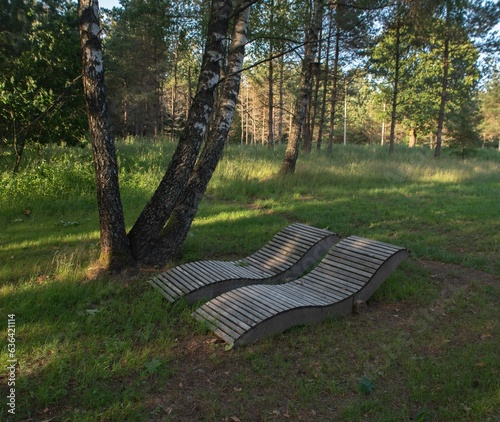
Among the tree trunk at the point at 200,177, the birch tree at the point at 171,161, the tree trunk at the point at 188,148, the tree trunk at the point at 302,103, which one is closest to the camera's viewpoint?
the birch tree at the point at 171,161

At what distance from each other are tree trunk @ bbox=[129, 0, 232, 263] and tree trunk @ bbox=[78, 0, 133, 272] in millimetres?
294

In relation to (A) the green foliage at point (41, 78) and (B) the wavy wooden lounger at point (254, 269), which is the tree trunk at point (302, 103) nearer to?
(A) the green foliage at point (41, 78)

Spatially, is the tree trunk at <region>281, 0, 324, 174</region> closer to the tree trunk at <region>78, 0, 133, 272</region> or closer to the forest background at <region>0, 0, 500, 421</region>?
the forest background at <region>0, 0, 500, 421</region>

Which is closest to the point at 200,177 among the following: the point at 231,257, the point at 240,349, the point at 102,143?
the point at 231,257

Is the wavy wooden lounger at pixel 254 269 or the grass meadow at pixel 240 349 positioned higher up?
the wavy wooden lounger at pixel 254 269

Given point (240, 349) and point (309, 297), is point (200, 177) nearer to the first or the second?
point (309, 297)

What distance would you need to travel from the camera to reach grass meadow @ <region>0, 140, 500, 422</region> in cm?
294

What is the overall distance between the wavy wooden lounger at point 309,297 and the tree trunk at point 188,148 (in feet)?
5.66

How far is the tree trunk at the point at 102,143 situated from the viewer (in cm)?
474

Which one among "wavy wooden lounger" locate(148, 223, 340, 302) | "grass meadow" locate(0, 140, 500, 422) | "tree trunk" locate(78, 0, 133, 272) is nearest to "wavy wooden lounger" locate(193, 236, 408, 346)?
"grass meadow" locate(0, 140, 500, 422)

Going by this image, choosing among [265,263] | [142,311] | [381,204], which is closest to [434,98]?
[381,204]

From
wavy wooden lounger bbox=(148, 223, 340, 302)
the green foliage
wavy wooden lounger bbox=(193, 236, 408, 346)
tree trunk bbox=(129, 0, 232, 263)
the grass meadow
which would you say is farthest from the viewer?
the green foliage

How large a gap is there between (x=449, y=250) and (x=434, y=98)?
28.3 metres

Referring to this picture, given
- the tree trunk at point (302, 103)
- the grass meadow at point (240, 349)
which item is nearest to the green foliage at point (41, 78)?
the grass meadow at point (240, 349)
